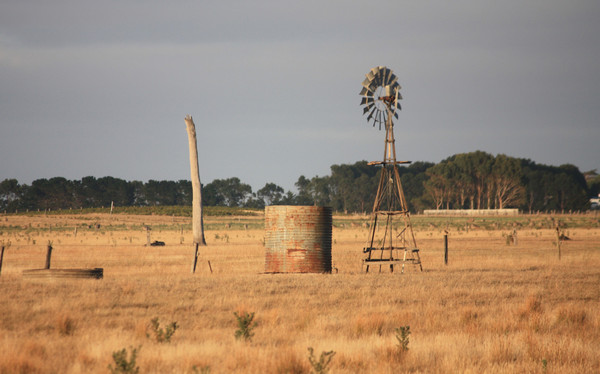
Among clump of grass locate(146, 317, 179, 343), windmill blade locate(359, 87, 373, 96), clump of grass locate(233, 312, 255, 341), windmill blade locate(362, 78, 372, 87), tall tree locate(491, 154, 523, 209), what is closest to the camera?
clump of grass locate(146, 317, 179, 343)

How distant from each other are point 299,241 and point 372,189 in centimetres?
13736

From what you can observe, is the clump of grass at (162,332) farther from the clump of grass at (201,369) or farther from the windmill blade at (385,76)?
the windmill blade at (385,76)

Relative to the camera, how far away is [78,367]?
11094 millimetres

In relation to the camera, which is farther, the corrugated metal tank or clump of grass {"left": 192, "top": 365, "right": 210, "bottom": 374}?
the corrugated metal tank

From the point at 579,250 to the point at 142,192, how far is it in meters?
145

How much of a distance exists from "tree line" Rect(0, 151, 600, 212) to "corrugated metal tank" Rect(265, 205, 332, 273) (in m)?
99.7

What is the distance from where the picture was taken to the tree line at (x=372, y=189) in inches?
5369

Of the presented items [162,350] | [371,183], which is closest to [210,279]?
[162,350]

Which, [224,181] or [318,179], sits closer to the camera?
[318,179]

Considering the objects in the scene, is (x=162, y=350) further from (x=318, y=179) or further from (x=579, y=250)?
(x=318, y=179)

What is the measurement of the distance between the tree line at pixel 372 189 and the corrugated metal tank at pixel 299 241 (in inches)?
3927

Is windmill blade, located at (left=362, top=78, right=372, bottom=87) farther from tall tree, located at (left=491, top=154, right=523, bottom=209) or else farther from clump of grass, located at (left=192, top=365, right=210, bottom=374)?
tall tree, located at (left=491, top=154, right=523, bottom=209)

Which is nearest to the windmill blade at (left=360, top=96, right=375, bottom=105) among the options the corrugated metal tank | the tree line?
the corrugated metal tank

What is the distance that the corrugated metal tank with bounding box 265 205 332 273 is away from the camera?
25.0 metres
